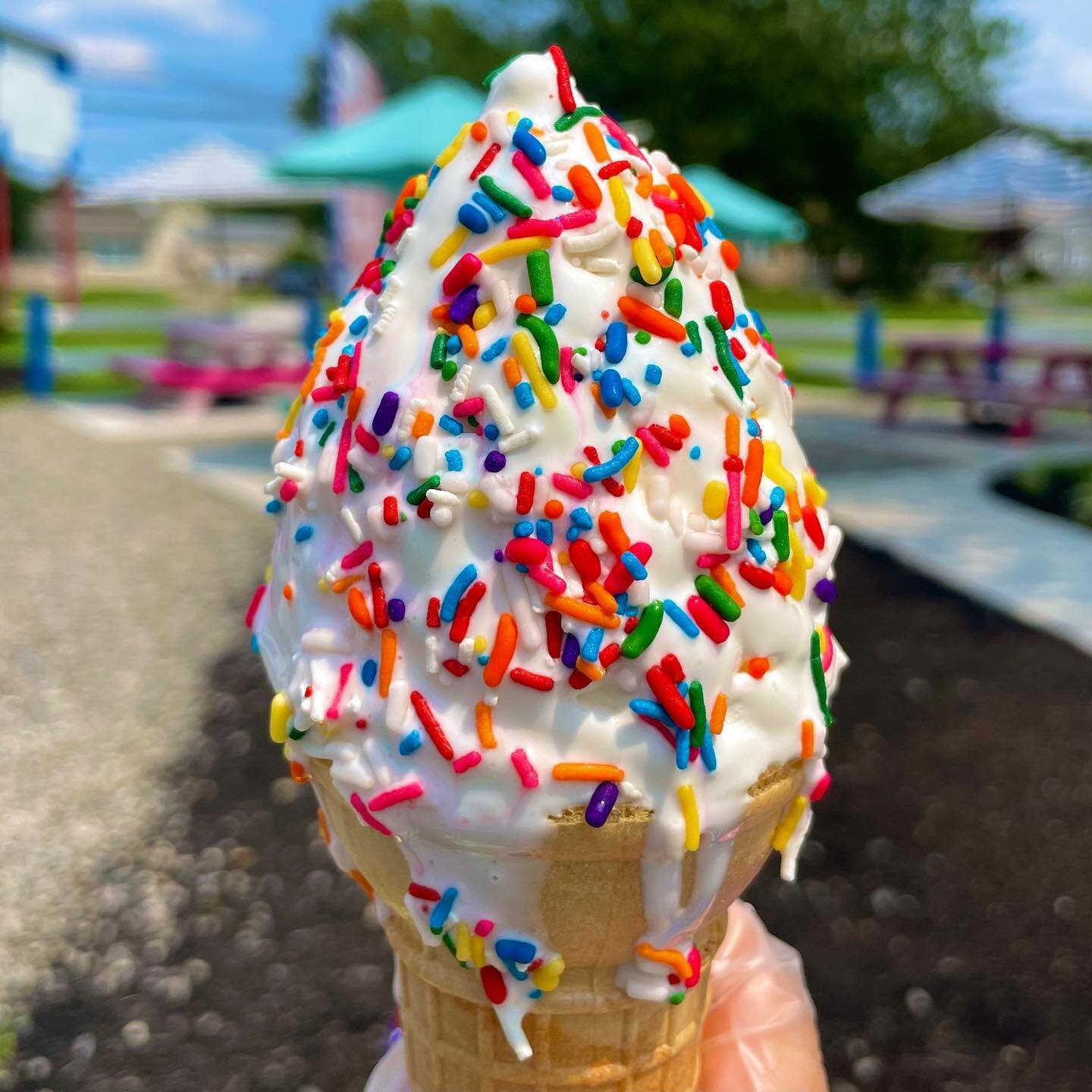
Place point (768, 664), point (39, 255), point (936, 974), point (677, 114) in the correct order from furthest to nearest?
point (39, 255)
point (677, 114)
point (936, 974)
point (768, 664)

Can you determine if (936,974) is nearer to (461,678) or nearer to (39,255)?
(461,678)

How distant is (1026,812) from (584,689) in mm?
2741

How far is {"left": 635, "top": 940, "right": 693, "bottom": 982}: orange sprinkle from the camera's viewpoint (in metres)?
1.72

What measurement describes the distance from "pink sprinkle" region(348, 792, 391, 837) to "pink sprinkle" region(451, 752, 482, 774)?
0.19 m

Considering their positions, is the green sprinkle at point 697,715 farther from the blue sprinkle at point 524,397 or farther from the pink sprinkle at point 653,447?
the blue sprinkle at point 524,397

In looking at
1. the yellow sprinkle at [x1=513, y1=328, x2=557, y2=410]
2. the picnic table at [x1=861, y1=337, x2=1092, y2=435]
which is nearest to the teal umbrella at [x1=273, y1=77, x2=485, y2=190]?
the picnic table at [x1=861, y1=337, x2=1092, y2=435]

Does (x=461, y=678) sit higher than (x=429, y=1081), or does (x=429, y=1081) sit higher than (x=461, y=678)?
(x=461, y=678)

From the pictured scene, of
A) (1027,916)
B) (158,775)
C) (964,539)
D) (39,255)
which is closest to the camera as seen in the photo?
(1027,916)

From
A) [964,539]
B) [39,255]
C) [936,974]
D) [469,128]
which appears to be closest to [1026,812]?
[936,974]

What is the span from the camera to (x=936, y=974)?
9.48 ft

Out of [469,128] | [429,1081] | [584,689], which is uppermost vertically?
[469,128]

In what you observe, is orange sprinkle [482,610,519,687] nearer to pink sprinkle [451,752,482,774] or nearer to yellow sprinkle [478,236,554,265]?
pink sprinkle [451,752,482,774]

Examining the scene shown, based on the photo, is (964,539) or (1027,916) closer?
(1027,916)

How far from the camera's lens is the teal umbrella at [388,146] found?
25.6 ft
